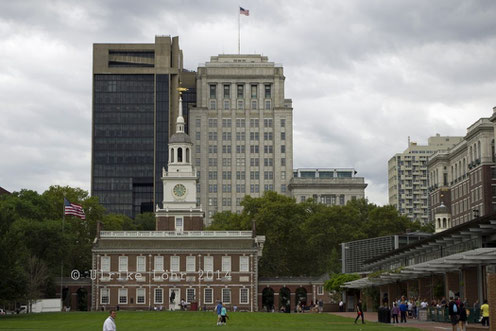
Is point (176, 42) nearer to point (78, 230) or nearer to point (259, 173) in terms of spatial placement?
point (259, 173)

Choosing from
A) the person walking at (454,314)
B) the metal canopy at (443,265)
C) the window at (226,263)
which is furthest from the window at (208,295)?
the person walking at (454,314)

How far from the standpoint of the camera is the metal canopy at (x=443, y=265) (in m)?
50.7

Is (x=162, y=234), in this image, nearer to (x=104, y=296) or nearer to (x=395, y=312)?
(x=104, y=296)

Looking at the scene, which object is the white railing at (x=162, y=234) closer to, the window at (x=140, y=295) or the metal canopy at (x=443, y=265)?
the window at (x=140, y=295)

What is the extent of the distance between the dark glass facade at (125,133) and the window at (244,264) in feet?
257

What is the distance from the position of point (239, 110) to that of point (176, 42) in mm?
19397

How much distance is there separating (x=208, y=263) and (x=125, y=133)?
82404mm

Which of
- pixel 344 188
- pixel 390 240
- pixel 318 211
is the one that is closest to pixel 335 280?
pixel 390 240

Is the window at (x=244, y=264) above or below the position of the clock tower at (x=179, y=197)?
below

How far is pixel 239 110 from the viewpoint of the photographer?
7721 inches

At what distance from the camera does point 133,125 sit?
611 ft

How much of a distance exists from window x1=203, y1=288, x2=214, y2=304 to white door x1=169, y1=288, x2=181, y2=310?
9.80ft

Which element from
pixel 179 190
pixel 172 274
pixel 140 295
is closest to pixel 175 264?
pixel 172 274

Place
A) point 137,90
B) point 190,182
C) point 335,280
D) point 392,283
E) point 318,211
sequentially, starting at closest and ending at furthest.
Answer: point 392,283 → point 335,280 → point 190,182 → point 318,211 → point 137,90
